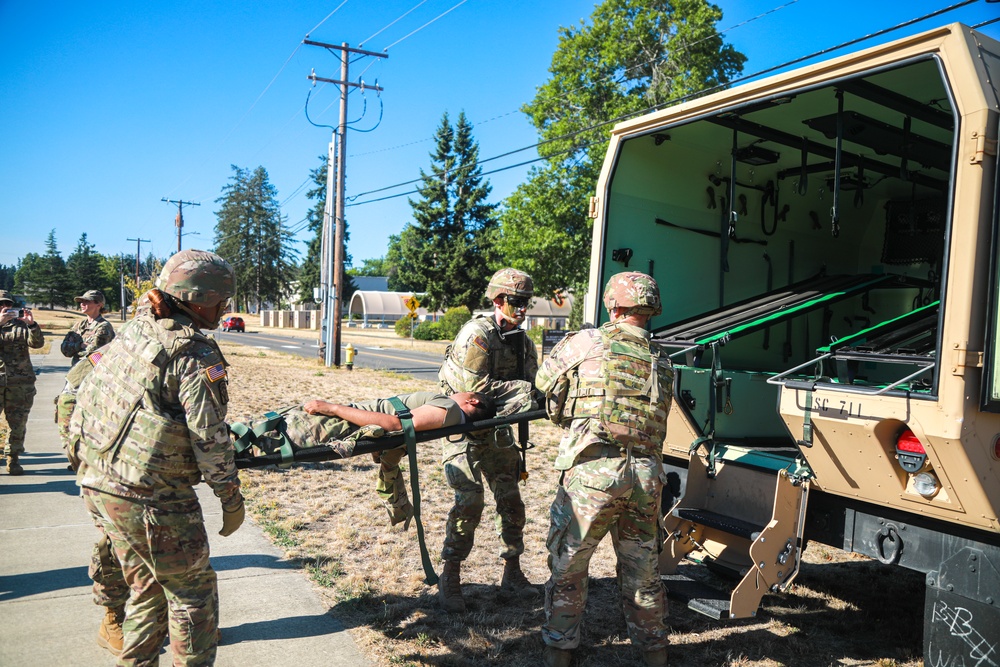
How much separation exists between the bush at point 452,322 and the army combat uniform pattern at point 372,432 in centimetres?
3426

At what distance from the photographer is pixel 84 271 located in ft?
218

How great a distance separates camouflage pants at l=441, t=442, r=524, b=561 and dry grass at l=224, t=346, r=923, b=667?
0.35m

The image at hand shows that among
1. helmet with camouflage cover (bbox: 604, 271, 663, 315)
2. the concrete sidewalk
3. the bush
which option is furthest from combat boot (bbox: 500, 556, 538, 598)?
the bush

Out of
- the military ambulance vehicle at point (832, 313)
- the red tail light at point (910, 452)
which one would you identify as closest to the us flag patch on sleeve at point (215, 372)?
the military ambulance vehicle at point (832, 313)

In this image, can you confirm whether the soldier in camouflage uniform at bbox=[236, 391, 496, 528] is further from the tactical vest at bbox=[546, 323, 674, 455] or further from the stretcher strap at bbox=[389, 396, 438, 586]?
the tactical vest at bbox=[546, 323, 674, 455]

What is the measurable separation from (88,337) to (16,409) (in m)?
1.19

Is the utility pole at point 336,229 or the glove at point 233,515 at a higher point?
the utility pole at point 336,229

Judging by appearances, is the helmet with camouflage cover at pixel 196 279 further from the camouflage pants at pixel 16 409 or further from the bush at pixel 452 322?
the bush at pixel 452 322

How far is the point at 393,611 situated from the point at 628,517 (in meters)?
1.48

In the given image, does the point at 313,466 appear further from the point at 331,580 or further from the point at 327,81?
the point at 327,81

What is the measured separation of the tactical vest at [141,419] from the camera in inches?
107

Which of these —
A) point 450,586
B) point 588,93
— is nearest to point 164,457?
point 450,586

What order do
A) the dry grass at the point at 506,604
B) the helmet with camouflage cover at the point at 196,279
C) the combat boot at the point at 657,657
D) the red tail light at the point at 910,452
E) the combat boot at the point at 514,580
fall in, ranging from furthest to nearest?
the combat boot at the point at 514,580
the dry grass at the point at 506,604
the combat boot at the point at 657,657
the red tail light at the point at 910,452
the helmet with camouflage cover at the point at 196,279

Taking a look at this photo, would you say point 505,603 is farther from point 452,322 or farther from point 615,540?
point 452,322
